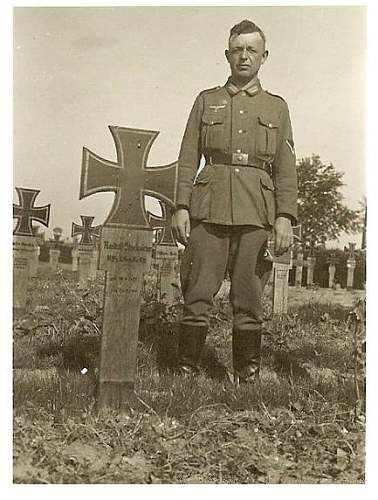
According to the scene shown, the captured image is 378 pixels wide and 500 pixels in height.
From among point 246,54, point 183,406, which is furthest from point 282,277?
point 246,54

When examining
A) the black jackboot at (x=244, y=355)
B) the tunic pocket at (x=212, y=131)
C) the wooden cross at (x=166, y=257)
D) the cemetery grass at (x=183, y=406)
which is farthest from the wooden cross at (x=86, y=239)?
the black jackboot at (x=244, y=355)

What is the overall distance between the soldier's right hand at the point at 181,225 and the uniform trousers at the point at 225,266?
0.03m

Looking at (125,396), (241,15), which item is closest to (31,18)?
(241,15)

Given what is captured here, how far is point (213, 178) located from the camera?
9.82 ft

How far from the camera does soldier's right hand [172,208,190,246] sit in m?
2.96

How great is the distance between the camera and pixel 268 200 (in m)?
2.99

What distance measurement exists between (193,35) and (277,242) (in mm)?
1068

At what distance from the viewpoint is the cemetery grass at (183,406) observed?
2.80 metres

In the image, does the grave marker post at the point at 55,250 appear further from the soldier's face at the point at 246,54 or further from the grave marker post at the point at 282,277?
the soldier's face at the point at 246,54

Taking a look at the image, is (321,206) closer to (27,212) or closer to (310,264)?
(310,264)

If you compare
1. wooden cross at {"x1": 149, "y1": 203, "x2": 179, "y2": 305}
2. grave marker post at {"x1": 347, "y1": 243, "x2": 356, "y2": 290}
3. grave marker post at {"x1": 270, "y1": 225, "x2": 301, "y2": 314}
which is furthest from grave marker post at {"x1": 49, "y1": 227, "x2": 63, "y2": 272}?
grave marker post at {"x1": 347, "y1": 243, "x2": 356, "y2": 290}

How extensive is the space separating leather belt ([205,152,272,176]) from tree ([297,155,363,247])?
19cm
